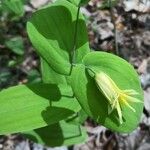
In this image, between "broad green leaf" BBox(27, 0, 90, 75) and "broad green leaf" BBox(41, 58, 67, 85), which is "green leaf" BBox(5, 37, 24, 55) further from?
"broad green leaf" BBox(27, 0, 90, 75)

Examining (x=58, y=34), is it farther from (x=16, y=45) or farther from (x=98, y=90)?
(x=16, y=45)

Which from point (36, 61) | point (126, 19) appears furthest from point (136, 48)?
point (36, 61)

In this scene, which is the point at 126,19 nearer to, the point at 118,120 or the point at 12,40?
the point at 12,40

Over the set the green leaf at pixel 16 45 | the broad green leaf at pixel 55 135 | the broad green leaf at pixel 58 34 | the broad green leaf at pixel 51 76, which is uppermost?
the broad green leaf at pixel 58 34

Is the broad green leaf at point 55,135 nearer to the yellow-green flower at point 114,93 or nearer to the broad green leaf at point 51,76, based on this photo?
the broad green leaf at point 51,76

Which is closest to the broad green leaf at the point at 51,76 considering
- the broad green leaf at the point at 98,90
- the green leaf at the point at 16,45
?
the broad green leaf at the point at 98,90

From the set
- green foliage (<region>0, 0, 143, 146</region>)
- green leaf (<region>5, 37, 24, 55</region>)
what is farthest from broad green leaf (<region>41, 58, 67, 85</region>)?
green leaf (<region>5, 37, 24, 55</region>)

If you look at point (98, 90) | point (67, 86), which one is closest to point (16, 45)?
point (67, 86)
